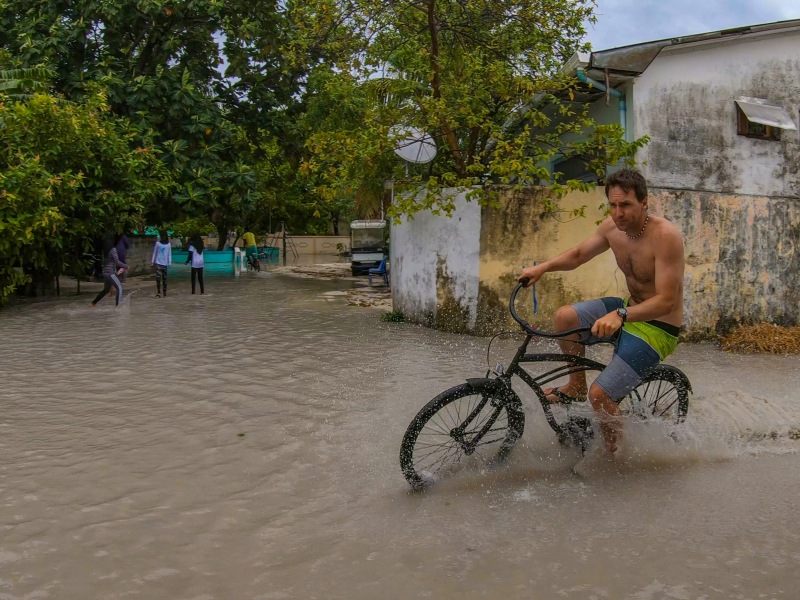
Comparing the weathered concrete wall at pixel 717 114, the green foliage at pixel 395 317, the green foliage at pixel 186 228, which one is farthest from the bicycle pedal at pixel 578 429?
the green foliage at pixel 186 228

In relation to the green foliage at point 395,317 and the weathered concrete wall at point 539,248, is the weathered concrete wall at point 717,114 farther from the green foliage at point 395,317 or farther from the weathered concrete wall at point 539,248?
the green foliage at point 395,317

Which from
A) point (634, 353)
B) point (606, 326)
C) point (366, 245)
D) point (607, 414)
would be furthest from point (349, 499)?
point (366, 245)

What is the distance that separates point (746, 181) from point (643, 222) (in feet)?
23.8

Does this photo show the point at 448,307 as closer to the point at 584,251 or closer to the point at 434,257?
the point at 434,257

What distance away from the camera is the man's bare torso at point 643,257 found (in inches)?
162

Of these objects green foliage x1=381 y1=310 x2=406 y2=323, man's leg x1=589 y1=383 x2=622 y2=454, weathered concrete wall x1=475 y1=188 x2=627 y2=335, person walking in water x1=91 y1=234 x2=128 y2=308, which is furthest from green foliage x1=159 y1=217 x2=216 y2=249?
man's leg x1=589 y1=383 x2=622 y2=454

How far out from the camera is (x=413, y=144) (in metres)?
11.1

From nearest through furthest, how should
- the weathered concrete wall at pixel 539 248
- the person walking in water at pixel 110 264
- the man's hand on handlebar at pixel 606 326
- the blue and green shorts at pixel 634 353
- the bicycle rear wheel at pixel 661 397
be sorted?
the man's hand on handlebar at pixel 606 326 < the blue and green shorts at pixel 634 353 < the bicycle rear wheel at pixel 661 397 < the weathered concrete wall at pixel 539 248 < the person walking in water at pixel 110 264

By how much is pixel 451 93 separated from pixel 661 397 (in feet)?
23.1

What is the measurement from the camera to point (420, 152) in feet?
36.5

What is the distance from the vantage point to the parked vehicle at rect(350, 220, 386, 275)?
2581 cm

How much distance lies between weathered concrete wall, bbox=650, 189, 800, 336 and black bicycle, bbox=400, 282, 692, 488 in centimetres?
585

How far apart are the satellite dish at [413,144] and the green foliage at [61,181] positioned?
20.4ft

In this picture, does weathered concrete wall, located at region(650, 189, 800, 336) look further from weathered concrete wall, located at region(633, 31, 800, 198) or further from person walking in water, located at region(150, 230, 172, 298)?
person walking in water, located at region(150, 230, 172, 298)
